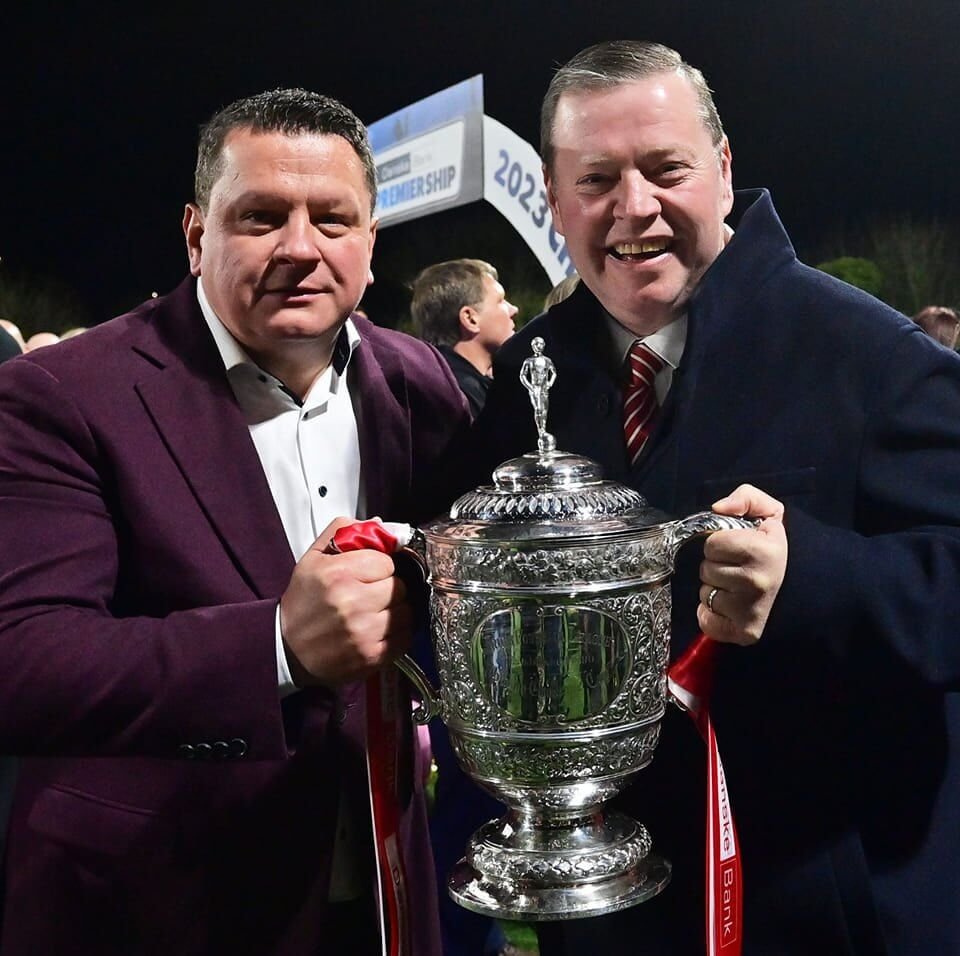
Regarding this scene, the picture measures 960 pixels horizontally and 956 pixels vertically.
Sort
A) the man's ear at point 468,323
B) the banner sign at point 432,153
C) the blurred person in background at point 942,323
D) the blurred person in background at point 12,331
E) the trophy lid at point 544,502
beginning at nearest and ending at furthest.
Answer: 1. the trophy lid at point 544,502
2. the blurred person in background at point 12,331
3. the man's ear at point 468,323
4. the blurred person in background at point 942,323
5. the banner sign at point 432,153

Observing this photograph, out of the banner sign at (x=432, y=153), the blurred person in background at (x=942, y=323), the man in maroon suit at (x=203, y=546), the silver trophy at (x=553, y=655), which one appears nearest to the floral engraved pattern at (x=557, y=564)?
the silver trophy at (x=553, y=655)

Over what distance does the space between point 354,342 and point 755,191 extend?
0.58 m

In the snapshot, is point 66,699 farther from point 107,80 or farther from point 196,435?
point 107,80

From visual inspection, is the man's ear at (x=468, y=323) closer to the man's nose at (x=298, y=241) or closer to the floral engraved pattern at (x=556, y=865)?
the man's nose at (x=298, y=241)

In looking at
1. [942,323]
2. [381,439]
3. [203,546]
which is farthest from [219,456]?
[942,323]

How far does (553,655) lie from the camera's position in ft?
3.85

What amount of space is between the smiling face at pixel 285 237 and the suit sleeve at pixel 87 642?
9.7 inches

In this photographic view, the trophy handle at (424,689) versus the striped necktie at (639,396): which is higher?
the striped necktie at (639,396)

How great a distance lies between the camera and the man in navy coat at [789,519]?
132cm

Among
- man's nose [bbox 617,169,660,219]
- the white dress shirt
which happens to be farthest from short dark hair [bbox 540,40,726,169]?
the white dress shirt

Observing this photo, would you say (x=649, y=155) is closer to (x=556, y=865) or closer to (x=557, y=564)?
(x=557, y=564)

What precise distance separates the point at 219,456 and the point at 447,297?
292 centimetres

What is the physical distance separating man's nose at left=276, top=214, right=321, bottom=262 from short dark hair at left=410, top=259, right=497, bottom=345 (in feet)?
9.26

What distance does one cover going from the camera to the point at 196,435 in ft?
5.11
